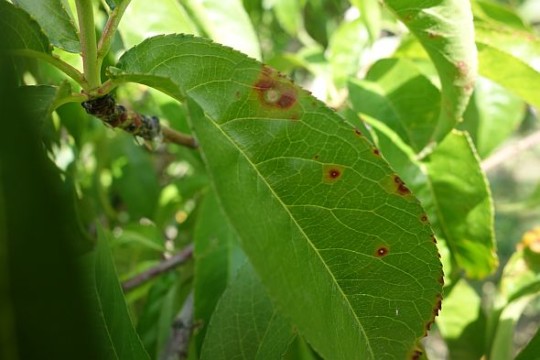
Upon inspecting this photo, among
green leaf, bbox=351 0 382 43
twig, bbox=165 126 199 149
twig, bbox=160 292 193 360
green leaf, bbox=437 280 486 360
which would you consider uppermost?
green leaf, bbox=351 0 382 43

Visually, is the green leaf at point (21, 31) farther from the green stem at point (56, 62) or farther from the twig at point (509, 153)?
the twig at point (509, 153)

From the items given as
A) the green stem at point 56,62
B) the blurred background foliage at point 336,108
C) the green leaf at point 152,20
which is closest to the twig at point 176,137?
the blurred background foliage at point 336,108

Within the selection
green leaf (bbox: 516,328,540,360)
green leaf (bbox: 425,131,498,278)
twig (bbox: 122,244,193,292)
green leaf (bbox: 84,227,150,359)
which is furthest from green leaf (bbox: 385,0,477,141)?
twig (bbox: 122,244,193,292)

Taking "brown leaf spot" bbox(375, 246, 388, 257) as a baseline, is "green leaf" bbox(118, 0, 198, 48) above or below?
above

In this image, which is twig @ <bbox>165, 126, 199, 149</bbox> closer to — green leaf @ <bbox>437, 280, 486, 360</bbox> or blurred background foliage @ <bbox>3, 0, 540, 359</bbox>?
blurred background foliage @ <bbox>3, 0, 540, 359</bbox>

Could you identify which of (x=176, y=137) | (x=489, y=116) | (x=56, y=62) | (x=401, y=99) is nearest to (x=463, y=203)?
(x=401, y=99)
